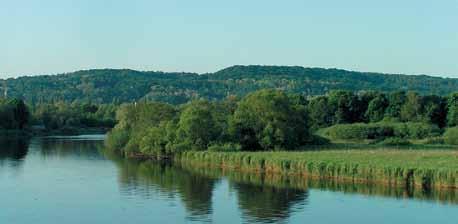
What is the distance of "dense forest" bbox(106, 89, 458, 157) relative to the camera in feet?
244

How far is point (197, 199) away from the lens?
45.9 metres

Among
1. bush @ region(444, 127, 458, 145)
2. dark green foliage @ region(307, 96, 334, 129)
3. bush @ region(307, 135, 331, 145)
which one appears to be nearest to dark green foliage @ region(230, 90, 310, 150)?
bush @ region(307, 135, 331, 145)

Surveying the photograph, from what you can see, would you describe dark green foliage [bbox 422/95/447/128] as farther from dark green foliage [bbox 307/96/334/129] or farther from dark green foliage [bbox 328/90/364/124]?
dark green foliage [bbox 307/96/334/129]

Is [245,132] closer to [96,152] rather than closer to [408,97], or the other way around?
[96,152]

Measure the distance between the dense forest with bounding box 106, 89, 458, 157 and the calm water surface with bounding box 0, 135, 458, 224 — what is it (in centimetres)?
1175

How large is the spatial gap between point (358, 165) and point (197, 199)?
1400 centimetres

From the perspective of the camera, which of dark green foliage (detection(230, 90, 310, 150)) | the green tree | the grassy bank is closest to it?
the grassy bank

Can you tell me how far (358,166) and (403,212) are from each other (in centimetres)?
1318

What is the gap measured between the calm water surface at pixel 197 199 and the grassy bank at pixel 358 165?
1.96 meters

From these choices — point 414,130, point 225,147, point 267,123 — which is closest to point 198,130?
point 225,147

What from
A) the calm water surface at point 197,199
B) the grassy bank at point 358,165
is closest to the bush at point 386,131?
the grassy bank at point 358,165

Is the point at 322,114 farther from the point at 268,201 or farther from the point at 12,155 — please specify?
the point at 268,201

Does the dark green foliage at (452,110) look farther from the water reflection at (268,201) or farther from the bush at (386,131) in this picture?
the water reflection at (268,201)

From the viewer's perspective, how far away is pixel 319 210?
41750mm
